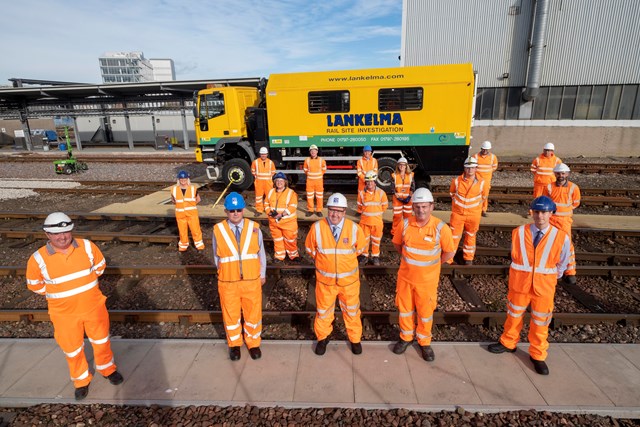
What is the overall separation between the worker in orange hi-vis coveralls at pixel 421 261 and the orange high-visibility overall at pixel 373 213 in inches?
86.4

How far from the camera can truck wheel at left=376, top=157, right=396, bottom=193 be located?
1081 centimetres

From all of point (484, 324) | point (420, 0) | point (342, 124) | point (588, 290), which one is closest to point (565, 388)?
point (484, 324)

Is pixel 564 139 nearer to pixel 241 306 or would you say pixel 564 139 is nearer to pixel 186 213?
pixel 186 213

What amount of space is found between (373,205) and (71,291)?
4.59 meters

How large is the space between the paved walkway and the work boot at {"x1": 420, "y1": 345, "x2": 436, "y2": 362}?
8 centimetres

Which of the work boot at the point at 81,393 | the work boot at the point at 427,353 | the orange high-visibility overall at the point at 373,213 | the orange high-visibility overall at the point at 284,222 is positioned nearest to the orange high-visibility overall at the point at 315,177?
the orange high-visibility overall at the point at 284,222

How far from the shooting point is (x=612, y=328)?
4590mm

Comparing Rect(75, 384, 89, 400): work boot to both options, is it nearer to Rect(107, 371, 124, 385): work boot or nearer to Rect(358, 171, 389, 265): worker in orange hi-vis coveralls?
Rect(107, 371, 124, 385): work boot

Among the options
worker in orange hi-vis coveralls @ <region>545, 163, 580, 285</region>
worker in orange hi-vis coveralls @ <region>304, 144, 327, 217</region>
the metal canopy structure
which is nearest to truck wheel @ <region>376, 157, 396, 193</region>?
worker in orange hi-vis coveralls @ <region>304, 144, 327, 217</region>

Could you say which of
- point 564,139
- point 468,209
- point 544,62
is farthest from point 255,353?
point 544,62

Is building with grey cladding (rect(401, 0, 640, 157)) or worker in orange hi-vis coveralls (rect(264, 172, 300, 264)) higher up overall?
building with grey cladding (rect(401, 0, 640, 157))

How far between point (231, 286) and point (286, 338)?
1.31m

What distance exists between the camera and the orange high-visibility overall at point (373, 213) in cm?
628

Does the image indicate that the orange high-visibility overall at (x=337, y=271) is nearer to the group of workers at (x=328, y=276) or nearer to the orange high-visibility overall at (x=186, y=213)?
the group of workers at (x=328, y=276)
